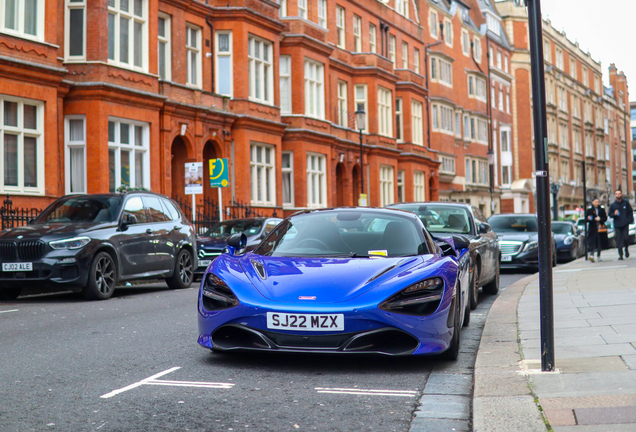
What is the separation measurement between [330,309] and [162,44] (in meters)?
22.8

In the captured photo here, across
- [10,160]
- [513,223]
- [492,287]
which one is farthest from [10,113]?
[492,287]

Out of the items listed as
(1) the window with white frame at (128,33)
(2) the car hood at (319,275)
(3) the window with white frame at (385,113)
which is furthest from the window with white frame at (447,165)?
(2) the car hood at (319,275)

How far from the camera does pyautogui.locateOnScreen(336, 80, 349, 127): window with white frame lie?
40.3 metres

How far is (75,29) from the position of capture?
76.0 ft

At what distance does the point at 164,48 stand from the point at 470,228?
17.5 metres

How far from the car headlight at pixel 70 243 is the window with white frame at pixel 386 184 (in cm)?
3117

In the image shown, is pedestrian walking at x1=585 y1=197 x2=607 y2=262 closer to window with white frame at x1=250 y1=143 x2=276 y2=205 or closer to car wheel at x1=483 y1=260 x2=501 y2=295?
car wheel at x1=483 y1=260 x2=501 y2=295

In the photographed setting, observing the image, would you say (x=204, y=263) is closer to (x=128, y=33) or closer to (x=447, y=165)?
(x=128, y=33)

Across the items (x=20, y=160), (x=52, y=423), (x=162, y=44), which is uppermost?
(x=162, y=44)

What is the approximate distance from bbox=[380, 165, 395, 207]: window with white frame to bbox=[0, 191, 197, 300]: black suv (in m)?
27.7

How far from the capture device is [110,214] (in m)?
13.9

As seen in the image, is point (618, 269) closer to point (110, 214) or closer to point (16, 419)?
point (110, 214)

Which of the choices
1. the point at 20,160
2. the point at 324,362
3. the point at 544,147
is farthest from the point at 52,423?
the point at 20,160

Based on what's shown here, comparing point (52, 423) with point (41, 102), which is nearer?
point (52, 423)
